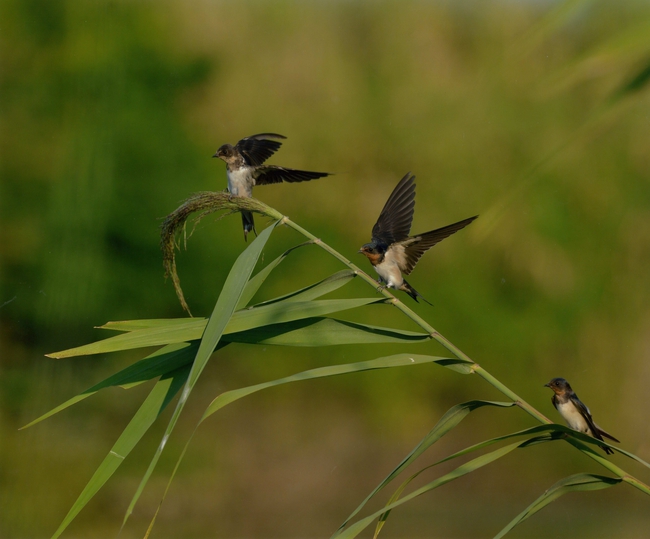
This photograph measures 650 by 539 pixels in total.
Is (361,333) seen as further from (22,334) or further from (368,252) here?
(22,334)

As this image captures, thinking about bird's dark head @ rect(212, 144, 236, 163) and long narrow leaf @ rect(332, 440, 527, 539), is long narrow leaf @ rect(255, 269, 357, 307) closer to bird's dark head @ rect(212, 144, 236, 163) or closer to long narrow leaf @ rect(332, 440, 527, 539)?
long narrow leaf @ rect(332, 440, 527, 539)

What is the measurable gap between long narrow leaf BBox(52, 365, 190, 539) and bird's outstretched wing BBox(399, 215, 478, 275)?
1.54ft

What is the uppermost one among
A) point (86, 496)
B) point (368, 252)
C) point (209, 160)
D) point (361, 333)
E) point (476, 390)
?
point (209, 160)

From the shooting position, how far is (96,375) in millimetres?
3260

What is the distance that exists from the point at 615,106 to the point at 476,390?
317 centimetres

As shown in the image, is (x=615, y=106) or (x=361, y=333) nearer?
(x=615, y=106)

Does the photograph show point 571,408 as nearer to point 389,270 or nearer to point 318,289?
point 389,270

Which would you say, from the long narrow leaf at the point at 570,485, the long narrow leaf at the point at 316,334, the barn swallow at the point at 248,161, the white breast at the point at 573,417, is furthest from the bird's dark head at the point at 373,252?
the long narrow leaf at the point at 570,485

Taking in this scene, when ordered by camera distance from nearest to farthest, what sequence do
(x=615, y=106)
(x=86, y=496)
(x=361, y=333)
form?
(x=615, y=106), (x=86, y=496), (x=361, y=333)

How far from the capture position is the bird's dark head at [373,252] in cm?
133

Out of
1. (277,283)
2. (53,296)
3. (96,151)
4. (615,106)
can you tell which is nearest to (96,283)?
(53,296)

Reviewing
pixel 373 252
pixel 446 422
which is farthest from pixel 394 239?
pixel 446 422

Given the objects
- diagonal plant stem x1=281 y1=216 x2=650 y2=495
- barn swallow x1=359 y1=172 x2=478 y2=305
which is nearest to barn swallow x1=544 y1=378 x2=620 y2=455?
barn swallow x1=359 y1=172 x2=478 y2=305

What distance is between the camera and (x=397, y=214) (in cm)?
138
